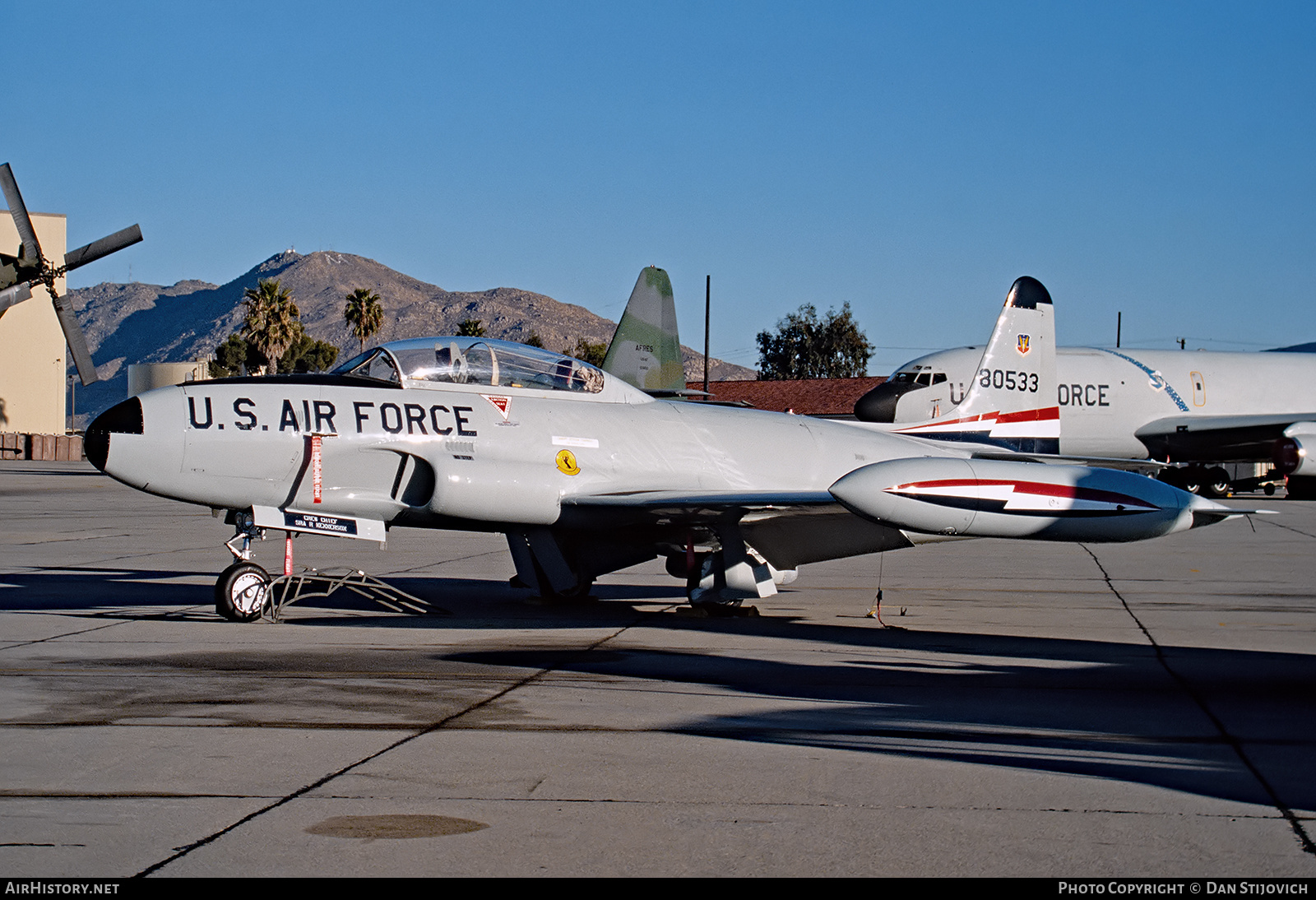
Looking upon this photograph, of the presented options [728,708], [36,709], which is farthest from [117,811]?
[728,708]

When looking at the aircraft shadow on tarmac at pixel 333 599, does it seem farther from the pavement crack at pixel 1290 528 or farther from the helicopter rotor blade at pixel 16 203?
the helicopter rotor blade at pixel 16 203

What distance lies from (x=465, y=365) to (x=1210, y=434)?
3037cm

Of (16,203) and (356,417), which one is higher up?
(16,203)

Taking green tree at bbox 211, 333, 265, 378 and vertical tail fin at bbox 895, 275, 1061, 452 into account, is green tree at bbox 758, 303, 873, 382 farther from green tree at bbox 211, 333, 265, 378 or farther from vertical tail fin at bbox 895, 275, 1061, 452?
vertical tail fin at bbox 895, 275, 1061, 452

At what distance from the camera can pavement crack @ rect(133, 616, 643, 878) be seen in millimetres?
4562

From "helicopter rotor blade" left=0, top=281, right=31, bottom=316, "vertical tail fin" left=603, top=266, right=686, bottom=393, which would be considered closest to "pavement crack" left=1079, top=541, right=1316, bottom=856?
"vertical tail fin" left=603, top=266, right=686, bottom=393

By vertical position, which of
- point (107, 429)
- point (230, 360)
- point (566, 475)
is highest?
point (230, 360)

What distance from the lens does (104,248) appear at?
41.1 meters

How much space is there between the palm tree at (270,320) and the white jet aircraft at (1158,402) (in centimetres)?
5385

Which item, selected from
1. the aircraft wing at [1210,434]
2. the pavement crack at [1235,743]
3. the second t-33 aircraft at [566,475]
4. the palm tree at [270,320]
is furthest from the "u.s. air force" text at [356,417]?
the palm tree at [270,320]

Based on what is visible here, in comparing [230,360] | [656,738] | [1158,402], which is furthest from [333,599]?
[230,360]

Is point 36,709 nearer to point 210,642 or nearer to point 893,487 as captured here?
point 210,642

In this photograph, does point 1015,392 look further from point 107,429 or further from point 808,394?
point 808,394

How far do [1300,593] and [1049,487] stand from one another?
6162 mm
